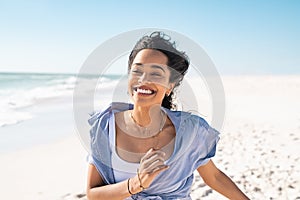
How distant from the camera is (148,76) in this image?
1884 millimetres

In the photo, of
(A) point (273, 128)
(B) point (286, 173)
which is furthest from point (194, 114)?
(A) point (273, 128)

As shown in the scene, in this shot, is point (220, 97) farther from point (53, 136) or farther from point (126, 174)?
point (53, 136)

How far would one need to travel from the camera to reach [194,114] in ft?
7.23

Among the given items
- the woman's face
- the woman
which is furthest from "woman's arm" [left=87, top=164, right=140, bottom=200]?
the woman's face

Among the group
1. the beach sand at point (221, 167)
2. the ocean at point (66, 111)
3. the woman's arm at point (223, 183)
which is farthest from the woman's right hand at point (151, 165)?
the beach sand at point (221, 167)

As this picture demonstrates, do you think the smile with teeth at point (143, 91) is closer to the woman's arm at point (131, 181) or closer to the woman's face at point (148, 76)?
the woman's face at point (148, 76)

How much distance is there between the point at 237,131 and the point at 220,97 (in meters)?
5.75

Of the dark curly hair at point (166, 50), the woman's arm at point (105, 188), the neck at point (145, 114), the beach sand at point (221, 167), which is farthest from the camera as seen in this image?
the beach sand at point (221, 167)

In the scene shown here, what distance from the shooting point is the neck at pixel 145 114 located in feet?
6.68

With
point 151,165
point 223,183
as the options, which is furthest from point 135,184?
point 223,183

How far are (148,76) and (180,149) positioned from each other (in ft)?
1.57

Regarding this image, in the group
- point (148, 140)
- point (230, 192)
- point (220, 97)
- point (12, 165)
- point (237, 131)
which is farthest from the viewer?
point (237, 131)

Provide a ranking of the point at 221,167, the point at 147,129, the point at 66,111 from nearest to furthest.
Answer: the point at 147,129 < the point at 221,167 < the point at 66,111

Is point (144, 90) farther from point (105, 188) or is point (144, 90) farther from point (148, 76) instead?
point (105, 188)
